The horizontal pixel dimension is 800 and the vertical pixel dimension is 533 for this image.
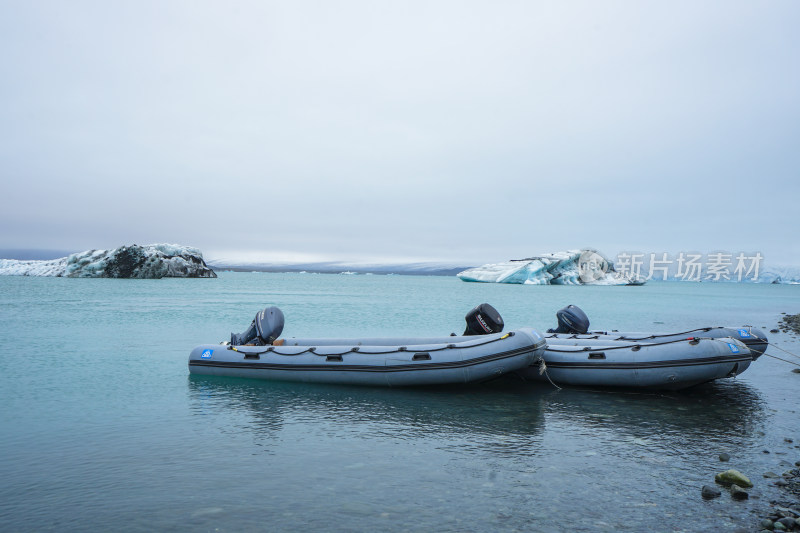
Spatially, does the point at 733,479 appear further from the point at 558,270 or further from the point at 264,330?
the point at 558,270

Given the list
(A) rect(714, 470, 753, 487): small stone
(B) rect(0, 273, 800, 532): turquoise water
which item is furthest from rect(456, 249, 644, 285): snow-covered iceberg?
(A) rect(714, 470, 753, 487): small stone

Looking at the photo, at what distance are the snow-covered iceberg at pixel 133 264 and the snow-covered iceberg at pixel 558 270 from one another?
4624cm

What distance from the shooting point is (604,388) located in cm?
907

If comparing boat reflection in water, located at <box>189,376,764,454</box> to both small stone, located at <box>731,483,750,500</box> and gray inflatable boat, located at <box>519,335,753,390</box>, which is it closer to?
gray inflatable boat, located at <box>519,335,753,390</box>

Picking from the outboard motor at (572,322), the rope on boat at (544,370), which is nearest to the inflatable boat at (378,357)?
the rope on boat at (544,370)

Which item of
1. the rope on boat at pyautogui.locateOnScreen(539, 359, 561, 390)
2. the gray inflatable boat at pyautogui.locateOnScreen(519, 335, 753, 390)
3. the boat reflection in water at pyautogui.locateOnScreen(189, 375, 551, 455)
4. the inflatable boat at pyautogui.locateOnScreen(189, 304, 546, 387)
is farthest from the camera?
the rope on boat at pyautogui.locateOnScreen(539, 359, 561, 390)

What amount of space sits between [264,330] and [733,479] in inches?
306

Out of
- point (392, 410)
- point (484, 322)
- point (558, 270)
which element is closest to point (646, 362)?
point (484, 322)

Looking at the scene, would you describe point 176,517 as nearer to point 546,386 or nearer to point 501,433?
point 501,433

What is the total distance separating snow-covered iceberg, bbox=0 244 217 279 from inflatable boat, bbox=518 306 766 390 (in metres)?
78.4

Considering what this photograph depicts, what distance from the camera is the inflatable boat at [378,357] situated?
27.7 ft

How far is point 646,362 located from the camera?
856 cm

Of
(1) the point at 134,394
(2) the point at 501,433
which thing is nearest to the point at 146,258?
(1) the point at 134,394

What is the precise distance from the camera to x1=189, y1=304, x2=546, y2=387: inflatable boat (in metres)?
8.44
